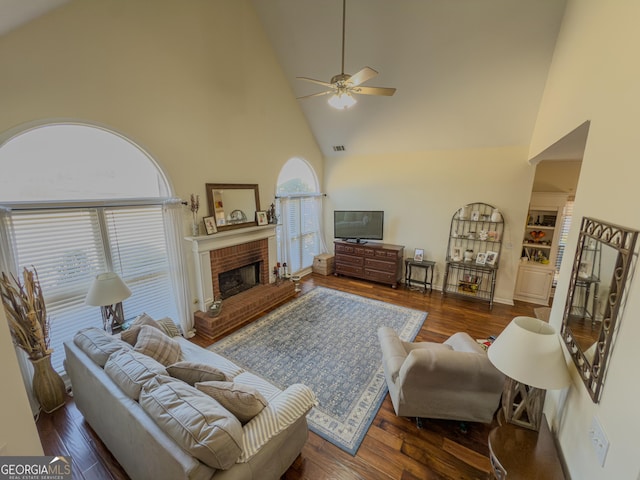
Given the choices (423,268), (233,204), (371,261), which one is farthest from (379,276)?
(233,204)

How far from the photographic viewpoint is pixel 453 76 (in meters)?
3.71

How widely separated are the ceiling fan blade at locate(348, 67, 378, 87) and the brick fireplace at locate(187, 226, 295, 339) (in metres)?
2.64

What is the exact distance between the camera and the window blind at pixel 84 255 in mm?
2396

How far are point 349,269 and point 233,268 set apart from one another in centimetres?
266

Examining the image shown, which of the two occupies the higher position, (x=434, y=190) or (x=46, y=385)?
(x=434, y=190)

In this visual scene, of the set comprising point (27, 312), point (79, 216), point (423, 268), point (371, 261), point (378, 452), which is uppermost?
point (79, 216)

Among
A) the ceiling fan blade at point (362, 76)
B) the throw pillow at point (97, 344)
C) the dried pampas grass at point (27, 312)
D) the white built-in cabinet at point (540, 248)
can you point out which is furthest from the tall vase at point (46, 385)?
the white built-in cabinet at point (540, 248)

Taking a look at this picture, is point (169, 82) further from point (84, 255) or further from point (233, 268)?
point (233, 268)

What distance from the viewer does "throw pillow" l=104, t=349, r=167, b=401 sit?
1.65 m

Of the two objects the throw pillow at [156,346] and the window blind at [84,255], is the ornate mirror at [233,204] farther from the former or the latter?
the throw pillow at [156,346]

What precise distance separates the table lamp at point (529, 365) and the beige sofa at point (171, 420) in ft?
4.26

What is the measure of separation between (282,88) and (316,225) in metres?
2.98

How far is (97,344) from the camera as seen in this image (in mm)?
2037

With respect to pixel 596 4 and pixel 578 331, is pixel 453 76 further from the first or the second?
pixel 578 331
